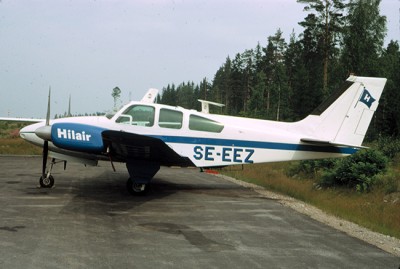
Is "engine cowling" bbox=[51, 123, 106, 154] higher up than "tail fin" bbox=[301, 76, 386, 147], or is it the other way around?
"tail fin" bbox=[301, 76, 386, 147]

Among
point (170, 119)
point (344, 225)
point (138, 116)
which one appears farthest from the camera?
point (170, 119)

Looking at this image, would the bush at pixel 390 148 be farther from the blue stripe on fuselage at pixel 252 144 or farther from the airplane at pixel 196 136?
the blue stripe on fuselage at pixel 252 144

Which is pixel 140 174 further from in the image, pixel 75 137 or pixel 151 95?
pixel 151 95

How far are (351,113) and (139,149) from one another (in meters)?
6.85

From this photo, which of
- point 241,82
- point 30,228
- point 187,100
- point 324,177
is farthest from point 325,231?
point 187,100

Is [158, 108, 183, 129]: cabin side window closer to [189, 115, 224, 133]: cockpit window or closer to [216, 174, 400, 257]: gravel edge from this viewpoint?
[189, 115, 224, 133]: cockpit window

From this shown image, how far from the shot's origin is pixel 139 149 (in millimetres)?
10398

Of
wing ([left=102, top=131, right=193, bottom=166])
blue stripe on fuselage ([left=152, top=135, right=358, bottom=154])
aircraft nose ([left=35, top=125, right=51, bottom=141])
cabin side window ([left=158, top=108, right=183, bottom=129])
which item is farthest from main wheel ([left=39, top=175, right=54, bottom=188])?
cabin side window ([left=158, top=108, right=183, bottom=129])

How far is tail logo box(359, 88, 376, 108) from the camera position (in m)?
12.4

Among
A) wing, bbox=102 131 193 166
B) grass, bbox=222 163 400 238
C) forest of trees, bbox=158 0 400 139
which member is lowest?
grass, bbox=222 163 400 238

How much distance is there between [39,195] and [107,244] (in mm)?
5211

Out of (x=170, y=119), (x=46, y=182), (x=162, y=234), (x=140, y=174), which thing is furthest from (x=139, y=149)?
(x=162, y=234)

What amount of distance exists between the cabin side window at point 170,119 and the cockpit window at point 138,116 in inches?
11.5

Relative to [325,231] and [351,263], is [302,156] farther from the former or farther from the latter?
[351,263]
